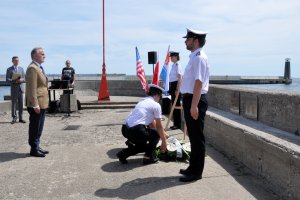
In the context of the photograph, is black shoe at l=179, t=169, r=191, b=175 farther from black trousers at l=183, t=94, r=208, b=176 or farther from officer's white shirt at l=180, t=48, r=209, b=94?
officer's white shirt at l=180, t=48, r=209, b=94

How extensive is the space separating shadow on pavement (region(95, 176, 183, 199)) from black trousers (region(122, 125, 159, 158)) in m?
0.81

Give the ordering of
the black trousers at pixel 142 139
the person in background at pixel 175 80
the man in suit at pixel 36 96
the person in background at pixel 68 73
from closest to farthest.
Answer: the black trousers at pixel 142 139
the man in suit at pixel 36 96
the person in background at pixel 175 80
the person in background at pixel 68 73

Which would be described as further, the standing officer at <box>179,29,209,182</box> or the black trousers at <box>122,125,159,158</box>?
the black trousers at <box>122,125,159,158</box>

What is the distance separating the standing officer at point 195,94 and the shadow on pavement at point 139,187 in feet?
0.68

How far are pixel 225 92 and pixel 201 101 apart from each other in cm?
479

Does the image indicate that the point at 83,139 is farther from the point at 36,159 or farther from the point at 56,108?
the point at 56,108

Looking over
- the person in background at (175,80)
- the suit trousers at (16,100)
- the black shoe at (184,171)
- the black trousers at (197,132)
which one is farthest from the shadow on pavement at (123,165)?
the suit trousers at (16,100)

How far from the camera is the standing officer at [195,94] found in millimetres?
4797

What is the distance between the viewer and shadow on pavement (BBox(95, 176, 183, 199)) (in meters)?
4.63

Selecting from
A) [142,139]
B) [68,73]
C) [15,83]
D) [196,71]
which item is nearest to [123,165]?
[142,139]

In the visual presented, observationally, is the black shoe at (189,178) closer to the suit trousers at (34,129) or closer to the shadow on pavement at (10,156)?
the suit trousers at (34,129)

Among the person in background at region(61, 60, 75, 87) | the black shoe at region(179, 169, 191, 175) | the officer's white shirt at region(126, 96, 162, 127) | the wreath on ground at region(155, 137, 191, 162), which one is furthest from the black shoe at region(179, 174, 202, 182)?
the person in background at region(61, 60, 75, 87)

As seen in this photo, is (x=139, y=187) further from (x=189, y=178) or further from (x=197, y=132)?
(x=197, y=132)

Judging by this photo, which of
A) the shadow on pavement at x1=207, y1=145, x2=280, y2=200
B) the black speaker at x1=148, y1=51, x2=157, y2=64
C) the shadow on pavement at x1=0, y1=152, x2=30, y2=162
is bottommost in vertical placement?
the shadow on pavement at x1=0, y1=152, x2=30, y2=162
